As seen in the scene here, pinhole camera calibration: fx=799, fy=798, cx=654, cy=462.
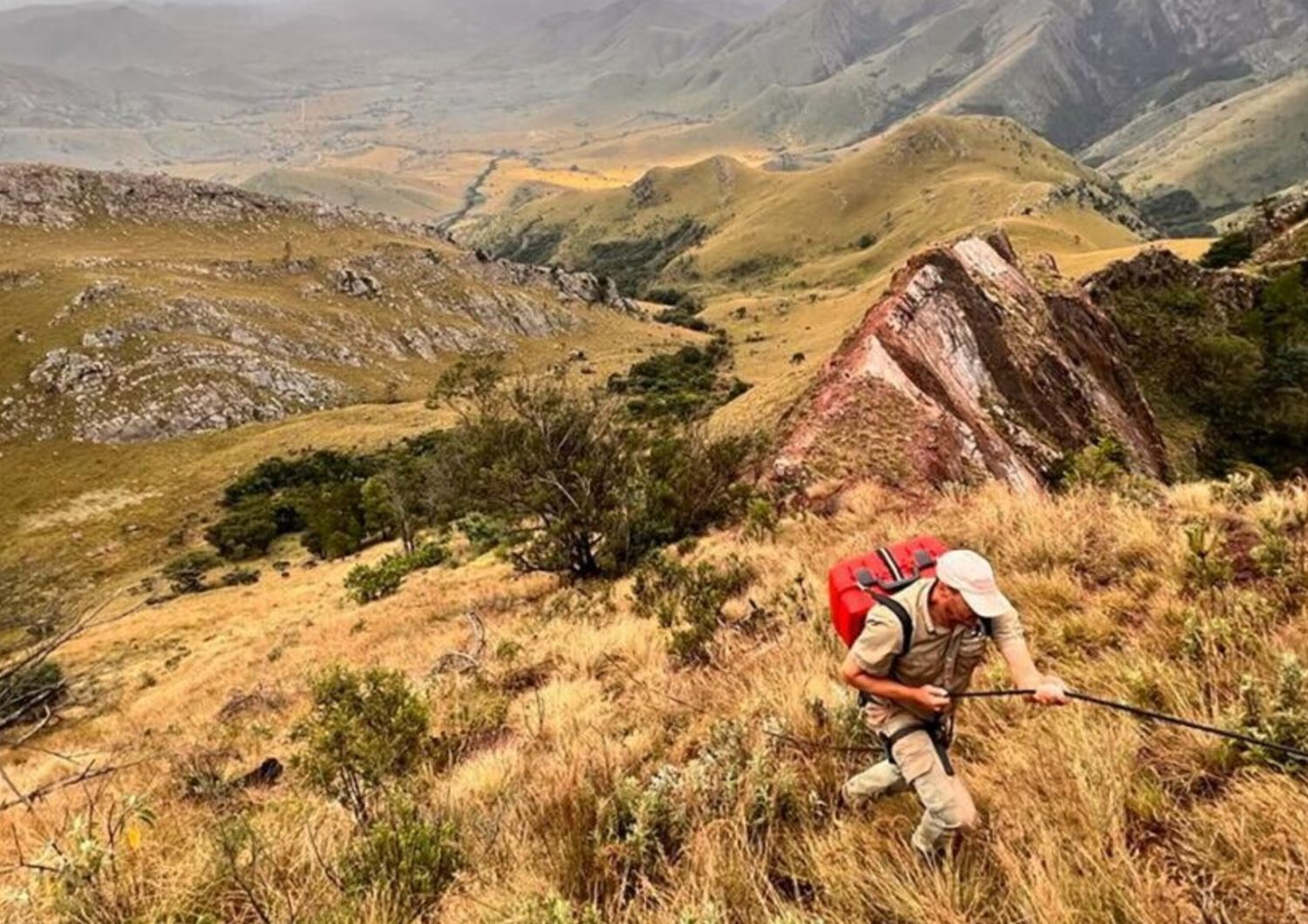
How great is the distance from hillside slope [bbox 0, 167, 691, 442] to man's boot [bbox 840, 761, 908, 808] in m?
88.0

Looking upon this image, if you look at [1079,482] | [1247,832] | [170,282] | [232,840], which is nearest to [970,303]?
[1079,482]

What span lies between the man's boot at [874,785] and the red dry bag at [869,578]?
0.65 metres

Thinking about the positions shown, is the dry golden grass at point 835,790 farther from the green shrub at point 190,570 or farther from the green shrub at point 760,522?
the green shrub at point 190,570

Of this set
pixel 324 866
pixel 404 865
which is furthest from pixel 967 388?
pixel 324 866

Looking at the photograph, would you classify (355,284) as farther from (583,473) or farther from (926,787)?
(926,787)

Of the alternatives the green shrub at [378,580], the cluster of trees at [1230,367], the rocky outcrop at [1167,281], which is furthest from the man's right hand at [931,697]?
the rocky outcrop at [1167,281]

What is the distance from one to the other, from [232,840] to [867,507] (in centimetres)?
1052

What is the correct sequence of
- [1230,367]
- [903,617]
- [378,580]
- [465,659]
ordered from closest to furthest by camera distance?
[903,617] < [465,659] < [1230,367] < [378,580]

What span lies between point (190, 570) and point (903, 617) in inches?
2251

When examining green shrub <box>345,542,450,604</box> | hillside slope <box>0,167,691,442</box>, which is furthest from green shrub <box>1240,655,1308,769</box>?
hillside slope <box>0,167,691,442</box>

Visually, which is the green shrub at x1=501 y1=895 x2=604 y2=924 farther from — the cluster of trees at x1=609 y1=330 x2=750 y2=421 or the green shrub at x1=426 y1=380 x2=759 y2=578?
the cluster of trees at x1=609 y1=330 x2=750 y2=421

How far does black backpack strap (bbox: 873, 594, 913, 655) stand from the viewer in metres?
3.88

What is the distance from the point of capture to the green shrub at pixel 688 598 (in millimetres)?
8531

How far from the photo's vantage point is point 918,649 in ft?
13.0
